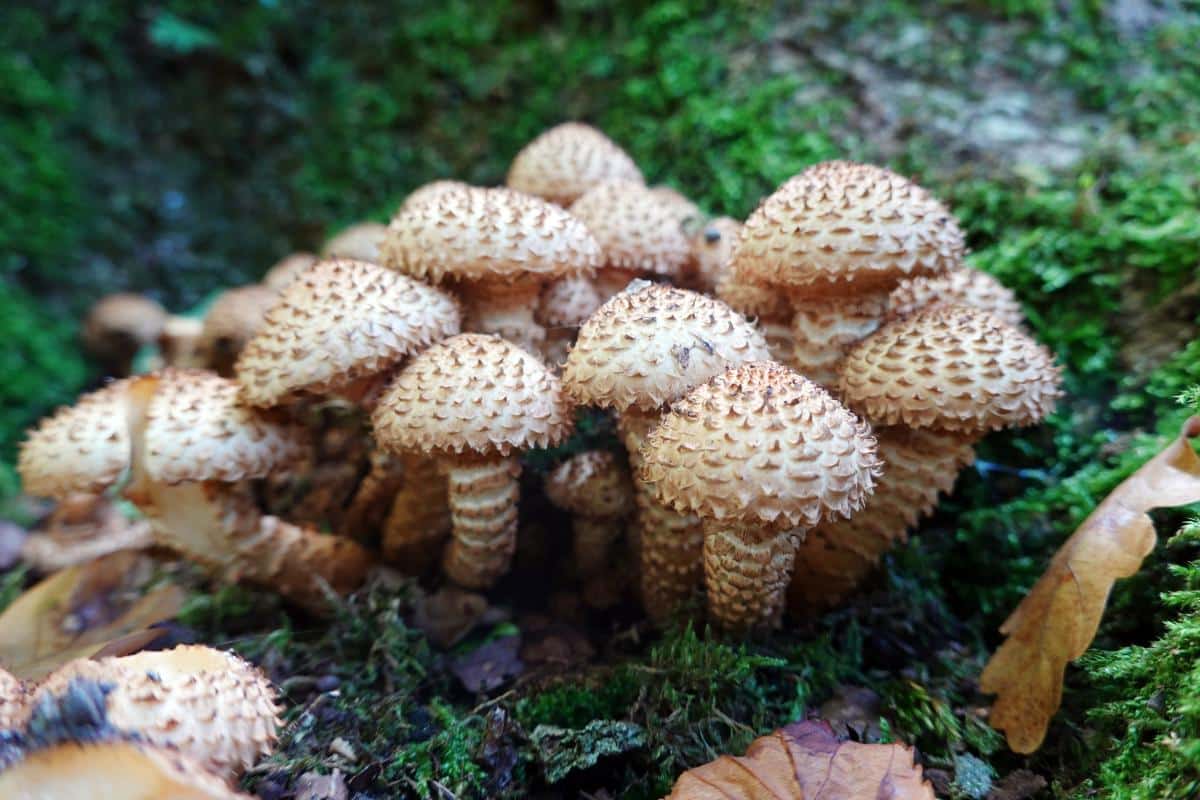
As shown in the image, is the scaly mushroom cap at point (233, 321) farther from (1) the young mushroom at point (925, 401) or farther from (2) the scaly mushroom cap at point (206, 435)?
(1) the young mushroom at point (925, 401)

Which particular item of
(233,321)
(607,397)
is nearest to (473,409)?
(607,397)

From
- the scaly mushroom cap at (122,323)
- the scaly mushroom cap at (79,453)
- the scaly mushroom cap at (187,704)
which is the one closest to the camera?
the scaly mushroom cap at (187,704)

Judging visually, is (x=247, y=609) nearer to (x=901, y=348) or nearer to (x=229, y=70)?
(x=901, y=348)

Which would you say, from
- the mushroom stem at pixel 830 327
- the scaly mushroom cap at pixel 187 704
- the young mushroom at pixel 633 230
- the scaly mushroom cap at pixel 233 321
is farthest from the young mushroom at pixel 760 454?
the scaly mushroom cap at pixel 233 321

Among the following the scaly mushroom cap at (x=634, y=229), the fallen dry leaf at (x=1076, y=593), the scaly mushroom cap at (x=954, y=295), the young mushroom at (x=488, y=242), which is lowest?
the fallen dry leaf at (x=1076, y=593)

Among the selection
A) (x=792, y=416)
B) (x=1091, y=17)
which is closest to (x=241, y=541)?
(x=792, y=416)

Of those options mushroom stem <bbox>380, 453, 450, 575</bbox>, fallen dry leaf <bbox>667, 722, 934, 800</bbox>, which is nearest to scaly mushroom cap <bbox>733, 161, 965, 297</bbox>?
fallen dry leaf <bbox>667, 722, 934, 800</bbox>

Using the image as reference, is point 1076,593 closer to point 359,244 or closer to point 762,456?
point 762,456
